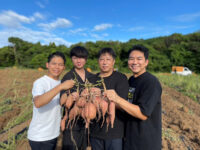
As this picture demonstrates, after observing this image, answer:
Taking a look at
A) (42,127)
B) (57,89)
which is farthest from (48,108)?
(57,89)

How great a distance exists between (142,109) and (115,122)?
0.47m

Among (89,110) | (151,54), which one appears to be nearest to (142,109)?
(89,110)

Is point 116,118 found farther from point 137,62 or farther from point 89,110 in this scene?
point 137,62

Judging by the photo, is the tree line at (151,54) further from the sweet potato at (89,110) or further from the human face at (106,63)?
the sweet potato at (89,110)

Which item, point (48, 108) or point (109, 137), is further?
point (48, 108)

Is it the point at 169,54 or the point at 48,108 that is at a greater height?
the point at 169,54

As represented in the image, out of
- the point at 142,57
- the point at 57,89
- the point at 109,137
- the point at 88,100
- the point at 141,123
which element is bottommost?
the point at 109,137

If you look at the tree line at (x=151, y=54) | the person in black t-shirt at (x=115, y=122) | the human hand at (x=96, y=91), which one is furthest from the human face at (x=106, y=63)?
the tree line at (x=151, y=54)

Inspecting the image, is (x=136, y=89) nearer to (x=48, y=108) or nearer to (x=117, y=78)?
(x=117, y=78)

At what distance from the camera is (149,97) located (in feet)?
4.78

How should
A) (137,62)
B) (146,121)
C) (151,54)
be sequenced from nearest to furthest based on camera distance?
(146,121), (137,62), (151,54)

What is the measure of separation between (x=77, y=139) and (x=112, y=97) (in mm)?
1141

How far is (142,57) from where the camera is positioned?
173cm

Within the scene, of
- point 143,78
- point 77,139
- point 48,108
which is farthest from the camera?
point 77,139
